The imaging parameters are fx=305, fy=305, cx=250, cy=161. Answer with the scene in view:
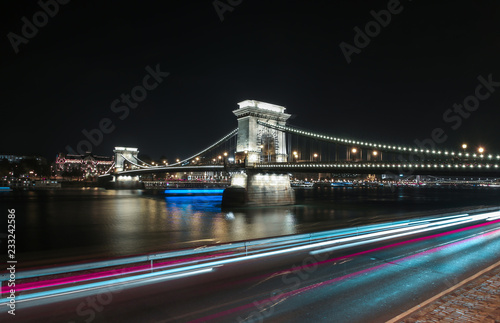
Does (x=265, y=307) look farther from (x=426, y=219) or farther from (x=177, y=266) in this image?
(x=426, y=219)

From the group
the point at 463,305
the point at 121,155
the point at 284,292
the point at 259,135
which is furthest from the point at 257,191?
the point at 121,155

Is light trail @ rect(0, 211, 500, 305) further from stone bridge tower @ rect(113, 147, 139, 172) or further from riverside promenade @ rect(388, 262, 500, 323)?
stone bridge tower @ rect(113, 147, 139, 172)

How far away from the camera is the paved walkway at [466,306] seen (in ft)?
16.2

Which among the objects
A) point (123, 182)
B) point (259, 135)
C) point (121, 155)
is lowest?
point (123, 182)

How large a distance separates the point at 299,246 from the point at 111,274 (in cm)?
584

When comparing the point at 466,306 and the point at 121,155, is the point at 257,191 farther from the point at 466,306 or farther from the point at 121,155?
the point at 121,155

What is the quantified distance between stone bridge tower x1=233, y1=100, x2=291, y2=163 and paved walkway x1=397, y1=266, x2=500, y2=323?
37.6 metres

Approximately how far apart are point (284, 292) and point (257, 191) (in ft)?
117

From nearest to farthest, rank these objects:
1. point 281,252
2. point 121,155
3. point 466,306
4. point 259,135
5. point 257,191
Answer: point 466,306, point 281,252, point 257,191, point 259,135, point 121,155

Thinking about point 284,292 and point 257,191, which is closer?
point 284,292

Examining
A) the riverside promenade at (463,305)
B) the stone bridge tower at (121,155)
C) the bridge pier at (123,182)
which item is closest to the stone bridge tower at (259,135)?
the riverside promenade at (463,305)

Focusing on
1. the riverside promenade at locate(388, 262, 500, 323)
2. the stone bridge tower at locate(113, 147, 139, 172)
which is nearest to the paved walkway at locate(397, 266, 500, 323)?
the riverside promenade at locate(388, 262, 500, 323)

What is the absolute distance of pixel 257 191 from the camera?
138 ft

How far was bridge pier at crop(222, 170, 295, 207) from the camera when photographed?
4122cm
